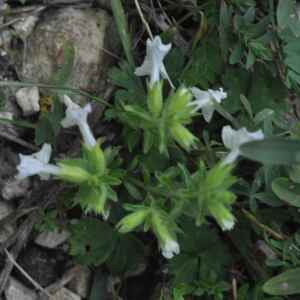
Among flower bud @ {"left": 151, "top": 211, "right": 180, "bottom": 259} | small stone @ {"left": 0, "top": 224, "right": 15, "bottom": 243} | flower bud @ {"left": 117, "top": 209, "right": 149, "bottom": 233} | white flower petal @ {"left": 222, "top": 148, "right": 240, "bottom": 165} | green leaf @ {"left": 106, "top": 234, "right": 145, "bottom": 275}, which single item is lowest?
green leaf @ {"left": 106, "top": 234, "right": 145, "bottom": 275}

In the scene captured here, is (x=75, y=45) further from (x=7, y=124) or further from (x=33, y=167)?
(x=33, y=167)

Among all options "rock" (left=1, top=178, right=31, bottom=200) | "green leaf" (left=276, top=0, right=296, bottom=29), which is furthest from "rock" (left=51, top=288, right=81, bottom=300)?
"green leaf" (left=276, top=0, right=296, bottom=29)

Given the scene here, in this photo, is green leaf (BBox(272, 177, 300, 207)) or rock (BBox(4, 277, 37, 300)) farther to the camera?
rock (BBox(4, 277, 37, 300))

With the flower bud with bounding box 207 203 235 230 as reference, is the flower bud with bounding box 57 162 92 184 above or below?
above

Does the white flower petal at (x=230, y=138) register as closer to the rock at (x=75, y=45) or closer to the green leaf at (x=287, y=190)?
the green leaf at (x=287, y=190)

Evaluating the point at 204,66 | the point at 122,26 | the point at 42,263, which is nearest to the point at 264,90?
the point at 204,66

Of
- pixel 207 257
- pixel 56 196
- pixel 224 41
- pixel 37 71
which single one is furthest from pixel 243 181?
pixel 37 71

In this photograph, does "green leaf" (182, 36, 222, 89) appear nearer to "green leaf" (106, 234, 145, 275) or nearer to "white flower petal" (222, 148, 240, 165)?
"white flower petal" (222, 148, 240, 165)
